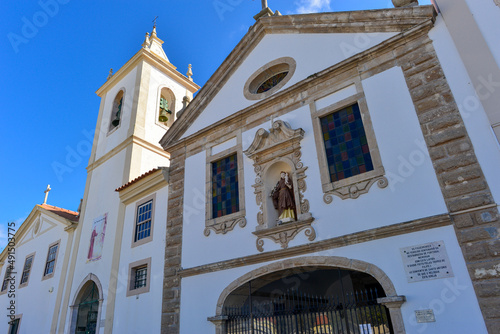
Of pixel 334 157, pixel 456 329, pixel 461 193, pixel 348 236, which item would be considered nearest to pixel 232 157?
pixel 334 157

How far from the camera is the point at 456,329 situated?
6105 mm

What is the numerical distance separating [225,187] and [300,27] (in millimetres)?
4796

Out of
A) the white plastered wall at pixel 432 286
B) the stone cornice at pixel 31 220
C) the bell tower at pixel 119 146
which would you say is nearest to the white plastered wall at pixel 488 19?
the white plastered wall at pixel 432 286

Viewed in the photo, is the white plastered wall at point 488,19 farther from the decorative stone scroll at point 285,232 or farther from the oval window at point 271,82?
the decorative stone scroll at point 285,232

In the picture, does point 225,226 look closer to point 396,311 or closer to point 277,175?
point 277,175

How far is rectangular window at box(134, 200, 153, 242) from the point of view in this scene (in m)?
12.3

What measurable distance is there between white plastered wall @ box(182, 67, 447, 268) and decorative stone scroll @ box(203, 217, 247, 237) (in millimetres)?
99

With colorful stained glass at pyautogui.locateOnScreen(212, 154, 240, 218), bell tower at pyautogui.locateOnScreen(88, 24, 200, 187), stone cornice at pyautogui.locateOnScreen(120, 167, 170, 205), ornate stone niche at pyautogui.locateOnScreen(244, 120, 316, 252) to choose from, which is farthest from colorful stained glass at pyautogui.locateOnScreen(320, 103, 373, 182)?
bell tower at pyautogui.locateOnScreen(88, 24, 200, 187)

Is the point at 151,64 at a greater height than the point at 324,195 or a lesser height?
greater

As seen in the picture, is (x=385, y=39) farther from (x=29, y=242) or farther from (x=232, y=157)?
(x=29, y=242)

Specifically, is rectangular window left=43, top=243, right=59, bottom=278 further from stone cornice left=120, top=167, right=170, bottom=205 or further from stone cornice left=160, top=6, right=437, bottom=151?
stone cornice left=160, top=6, right=437, bottom=151

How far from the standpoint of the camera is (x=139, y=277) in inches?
466

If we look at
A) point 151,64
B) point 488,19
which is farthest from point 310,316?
point 151,64

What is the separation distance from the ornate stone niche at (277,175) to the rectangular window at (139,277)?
4148 millimetres
